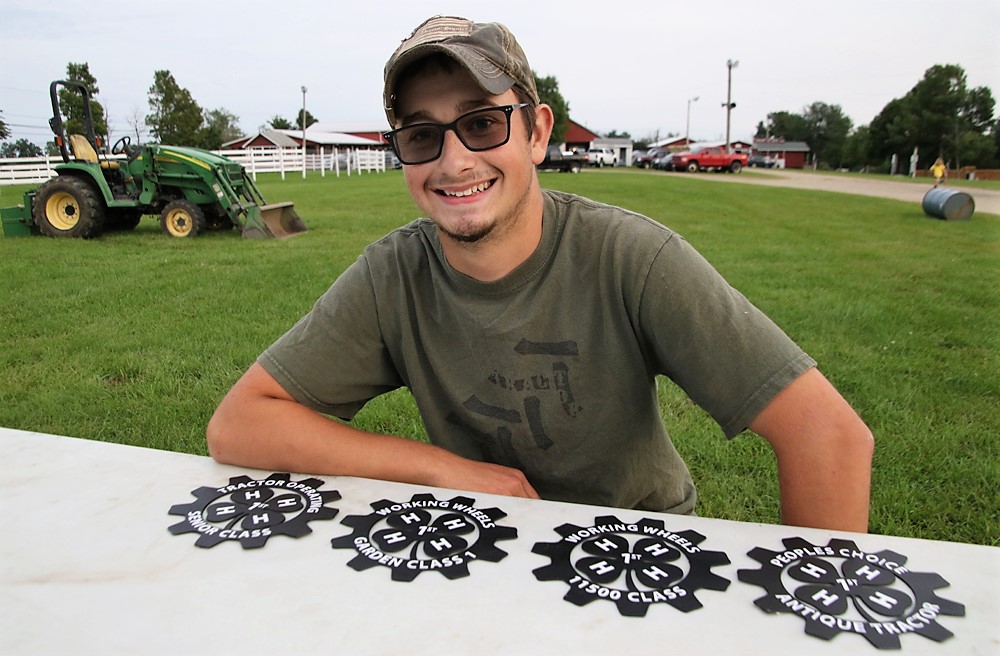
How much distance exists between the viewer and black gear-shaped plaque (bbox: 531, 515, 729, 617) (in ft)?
2.79

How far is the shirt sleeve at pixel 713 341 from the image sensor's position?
1208 mm

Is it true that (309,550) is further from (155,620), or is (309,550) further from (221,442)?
(221,442)

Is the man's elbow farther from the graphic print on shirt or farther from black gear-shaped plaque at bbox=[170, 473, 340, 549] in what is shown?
the graphic print on shirt

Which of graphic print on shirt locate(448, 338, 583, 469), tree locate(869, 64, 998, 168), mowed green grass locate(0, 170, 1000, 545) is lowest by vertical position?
mowed green grass locate(0, 170, 1000, 545)

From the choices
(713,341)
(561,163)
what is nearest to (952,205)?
(713,341)

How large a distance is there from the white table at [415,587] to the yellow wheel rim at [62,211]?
9.22 m

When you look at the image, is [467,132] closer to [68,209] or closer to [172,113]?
[68,209]

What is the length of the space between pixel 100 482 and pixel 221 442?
214 millimetres

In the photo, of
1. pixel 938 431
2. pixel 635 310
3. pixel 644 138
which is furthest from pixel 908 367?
pixel 644 138

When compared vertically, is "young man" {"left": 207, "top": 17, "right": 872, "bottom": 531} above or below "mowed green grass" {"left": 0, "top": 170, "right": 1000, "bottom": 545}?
above

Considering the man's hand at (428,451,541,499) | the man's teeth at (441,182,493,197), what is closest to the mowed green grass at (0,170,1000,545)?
the man's hand at (428,451,541,499)

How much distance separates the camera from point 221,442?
4.49 feet

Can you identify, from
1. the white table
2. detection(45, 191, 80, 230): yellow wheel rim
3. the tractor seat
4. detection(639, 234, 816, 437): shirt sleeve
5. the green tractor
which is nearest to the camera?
the white table

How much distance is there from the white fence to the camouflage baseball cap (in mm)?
9962
